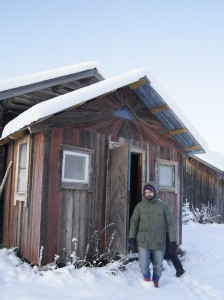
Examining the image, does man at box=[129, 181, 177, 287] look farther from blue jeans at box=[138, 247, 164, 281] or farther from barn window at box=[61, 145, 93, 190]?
barn window at box=[61, 145, 93, 190]

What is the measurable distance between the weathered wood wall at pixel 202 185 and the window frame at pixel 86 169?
36.3ft

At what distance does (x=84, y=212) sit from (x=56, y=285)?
1755mm

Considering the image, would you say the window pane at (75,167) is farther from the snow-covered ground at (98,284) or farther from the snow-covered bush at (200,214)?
the snow-covered bush at (200,214)

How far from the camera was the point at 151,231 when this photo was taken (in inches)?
236

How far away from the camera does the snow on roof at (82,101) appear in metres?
5.89

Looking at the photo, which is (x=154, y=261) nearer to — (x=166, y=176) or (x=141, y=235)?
(x=141, y=235)

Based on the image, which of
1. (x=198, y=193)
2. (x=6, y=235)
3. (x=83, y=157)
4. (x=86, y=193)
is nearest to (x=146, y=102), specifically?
(x=83, y=157)

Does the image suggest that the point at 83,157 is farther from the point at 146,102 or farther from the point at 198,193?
the point at 198,193

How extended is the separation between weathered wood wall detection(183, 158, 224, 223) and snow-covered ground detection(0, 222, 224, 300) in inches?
408

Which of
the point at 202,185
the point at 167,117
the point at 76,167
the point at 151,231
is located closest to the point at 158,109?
the point at 167,117

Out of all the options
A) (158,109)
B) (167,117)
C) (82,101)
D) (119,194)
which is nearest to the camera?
(82,101)

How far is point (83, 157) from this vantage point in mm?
7016

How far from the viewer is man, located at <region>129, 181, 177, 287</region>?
19.6ft

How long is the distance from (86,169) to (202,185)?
1253 cm
